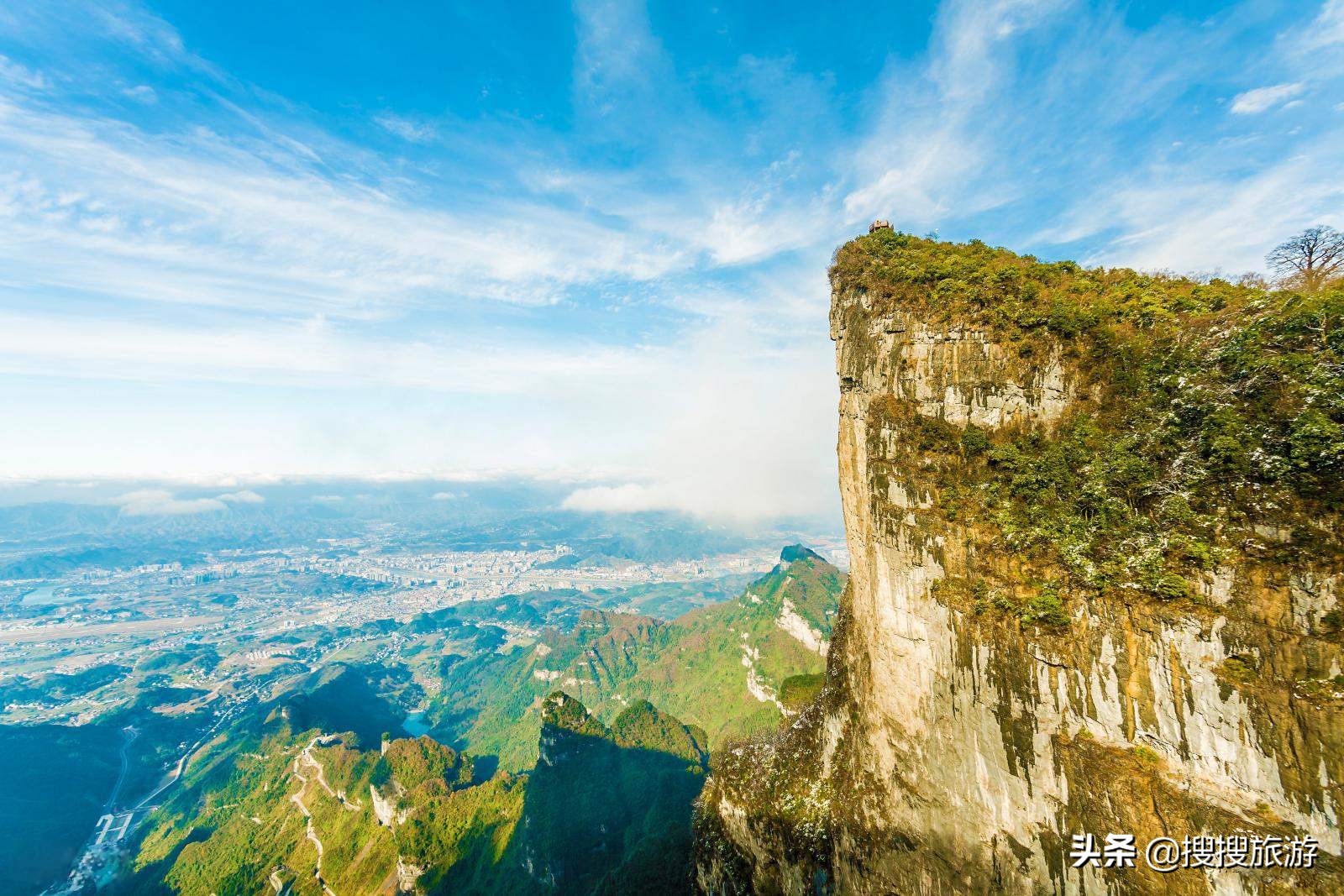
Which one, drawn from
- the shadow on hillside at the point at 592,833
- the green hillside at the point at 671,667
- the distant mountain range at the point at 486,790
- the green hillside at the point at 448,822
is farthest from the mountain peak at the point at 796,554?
the shadow on hillside at the point at 592,833

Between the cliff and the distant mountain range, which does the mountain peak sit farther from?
the cliff

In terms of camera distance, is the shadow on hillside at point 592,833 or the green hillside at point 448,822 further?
the green hillside at point 448,822

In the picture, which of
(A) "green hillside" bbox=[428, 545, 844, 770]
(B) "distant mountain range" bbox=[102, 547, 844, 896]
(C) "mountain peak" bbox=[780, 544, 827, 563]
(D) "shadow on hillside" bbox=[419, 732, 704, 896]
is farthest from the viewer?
(C) "mountain peak" bbox=[780, 544, 827, 563]

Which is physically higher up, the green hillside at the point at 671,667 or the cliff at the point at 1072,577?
the cliff at the point at 1072,577

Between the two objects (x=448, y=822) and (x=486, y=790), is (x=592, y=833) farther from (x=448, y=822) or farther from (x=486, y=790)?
(x=448, y=822)

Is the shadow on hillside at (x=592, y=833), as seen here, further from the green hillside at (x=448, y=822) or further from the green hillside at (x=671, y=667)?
the green hillside at (x=671, y=667)

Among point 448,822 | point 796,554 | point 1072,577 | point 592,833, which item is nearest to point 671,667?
point 796,554

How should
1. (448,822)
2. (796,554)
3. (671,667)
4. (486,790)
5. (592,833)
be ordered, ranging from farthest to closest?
(796,554) → (671,667) → (486,790) → (448,822) → (592,833)

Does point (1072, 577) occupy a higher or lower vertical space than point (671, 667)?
higher

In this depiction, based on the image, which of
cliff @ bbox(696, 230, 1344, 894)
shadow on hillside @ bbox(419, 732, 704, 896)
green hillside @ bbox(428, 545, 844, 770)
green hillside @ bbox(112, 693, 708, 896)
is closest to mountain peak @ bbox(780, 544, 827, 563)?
green hillside @ bbox(428, 545, 844, 770)
